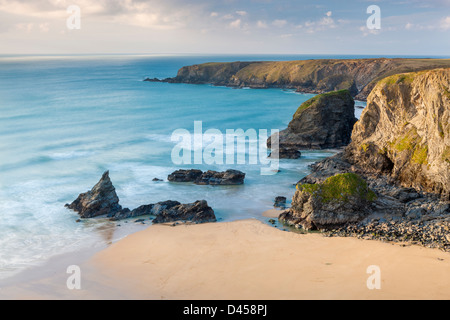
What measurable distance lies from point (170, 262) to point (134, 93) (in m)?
91.2

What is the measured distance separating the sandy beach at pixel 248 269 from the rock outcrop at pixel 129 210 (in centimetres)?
229

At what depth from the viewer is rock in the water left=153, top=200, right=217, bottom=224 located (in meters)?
26.6

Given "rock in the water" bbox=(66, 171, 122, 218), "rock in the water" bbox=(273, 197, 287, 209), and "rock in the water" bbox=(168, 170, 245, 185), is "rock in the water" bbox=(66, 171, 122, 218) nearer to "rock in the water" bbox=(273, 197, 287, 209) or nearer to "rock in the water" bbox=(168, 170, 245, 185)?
"rock in the water" bbox=(168, 170, 245, 185)

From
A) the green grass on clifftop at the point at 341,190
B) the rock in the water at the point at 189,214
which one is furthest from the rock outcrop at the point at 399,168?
the rock in the water at the point at 189,214

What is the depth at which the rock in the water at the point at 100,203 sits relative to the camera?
2780cm

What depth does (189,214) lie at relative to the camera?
26.9m

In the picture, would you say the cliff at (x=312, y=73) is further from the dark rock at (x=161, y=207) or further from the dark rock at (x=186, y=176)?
the dark rock at (x=161, y=207)

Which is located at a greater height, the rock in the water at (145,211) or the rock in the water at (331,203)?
the rock in the water at (331,203)

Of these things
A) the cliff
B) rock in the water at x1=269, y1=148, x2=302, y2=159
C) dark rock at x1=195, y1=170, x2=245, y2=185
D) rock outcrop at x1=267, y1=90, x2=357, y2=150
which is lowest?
dark rock at x1=195, y1=170, x2=245, y2=185

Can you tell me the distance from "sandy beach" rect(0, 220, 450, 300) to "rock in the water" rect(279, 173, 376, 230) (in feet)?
4.78

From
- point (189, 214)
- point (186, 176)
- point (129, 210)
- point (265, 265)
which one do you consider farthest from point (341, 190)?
point (186, 176)

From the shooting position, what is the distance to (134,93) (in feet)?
352

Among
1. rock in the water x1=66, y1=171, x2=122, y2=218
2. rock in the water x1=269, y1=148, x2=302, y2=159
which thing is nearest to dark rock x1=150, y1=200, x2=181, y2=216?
rock in the water x1=66, y1=171, x2=122, y2=218

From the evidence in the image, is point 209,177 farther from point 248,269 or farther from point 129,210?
point 248,269
